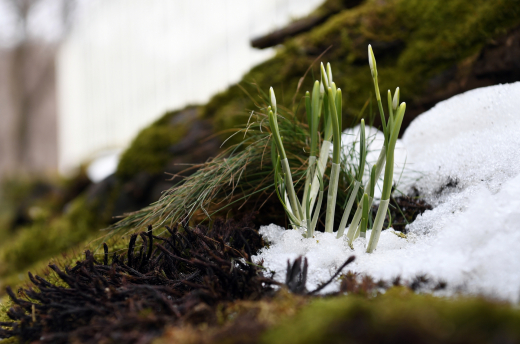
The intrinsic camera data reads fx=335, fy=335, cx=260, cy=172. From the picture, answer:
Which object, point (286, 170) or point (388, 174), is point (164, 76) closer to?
point (286, 170)

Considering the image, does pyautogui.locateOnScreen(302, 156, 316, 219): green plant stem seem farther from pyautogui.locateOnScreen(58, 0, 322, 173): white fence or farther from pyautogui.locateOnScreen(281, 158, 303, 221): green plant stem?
pyautogui.locateOnScreen(58, 0, 322, 173): white fence

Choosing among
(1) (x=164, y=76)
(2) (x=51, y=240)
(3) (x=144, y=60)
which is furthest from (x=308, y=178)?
(3) (x=144, y=60)

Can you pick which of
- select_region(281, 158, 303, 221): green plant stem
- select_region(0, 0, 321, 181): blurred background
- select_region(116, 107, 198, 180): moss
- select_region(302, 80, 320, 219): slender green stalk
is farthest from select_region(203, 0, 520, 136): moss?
select_region(0, 0, 321, 181): blurred background

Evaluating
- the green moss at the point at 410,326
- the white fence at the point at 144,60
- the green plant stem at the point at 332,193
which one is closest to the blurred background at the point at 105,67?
the white fence at the point at 144,60

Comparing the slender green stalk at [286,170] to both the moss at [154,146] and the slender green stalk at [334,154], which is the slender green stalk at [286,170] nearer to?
the slender green stalk at [334,154]

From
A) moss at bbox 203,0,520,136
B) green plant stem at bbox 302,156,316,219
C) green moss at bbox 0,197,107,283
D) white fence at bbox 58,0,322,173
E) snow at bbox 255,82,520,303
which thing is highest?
white fence at bbox 58,0,322,173

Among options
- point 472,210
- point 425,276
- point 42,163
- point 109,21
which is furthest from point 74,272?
point 42,163
